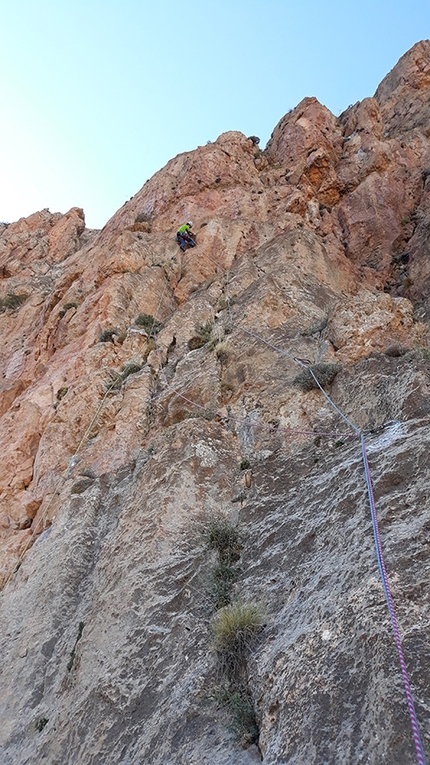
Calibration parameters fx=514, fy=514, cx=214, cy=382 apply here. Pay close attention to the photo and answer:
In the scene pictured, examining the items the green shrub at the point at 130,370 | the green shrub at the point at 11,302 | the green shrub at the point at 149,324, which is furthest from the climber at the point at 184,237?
the green shrub at the point at 11,302

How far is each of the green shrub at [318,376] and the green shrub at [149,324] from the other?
22.0 feet

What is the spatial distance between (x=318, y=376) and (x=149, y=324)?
772cm

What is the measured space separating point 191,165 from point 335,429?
20.1 metres

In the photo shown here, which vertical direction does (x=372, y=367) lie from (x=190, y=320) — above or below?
below

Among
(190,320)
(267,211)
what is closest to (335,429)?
(190,320)

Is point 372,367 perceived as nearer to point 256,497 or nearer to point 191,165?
point 256,497

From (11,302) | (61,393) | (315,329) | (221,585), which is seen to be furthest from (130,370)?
(11,302)

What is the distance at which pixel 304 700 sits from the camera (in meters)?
4.02

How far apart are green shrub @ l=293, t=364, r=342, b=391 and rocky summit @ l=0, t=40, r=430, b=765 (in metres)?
0.04

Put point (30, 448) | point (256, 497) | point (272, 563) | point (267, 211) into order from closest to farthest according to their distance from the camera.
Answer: point (272, 563), point (256, 497), point (30, 448), point (267, 211)

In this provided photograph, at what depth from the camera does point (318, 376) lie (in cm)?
896

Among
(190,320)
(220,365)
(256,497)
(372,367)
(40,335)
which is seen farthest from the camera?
(40,335)

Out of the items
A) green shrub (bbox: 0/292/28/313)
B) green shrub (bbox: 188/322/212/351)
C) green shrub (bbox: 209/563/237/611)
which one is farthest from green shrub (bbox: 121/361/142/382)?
green shrub (bbox: 0/292/28/313)

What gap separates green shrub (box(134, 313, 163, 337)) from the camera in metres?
15.1
